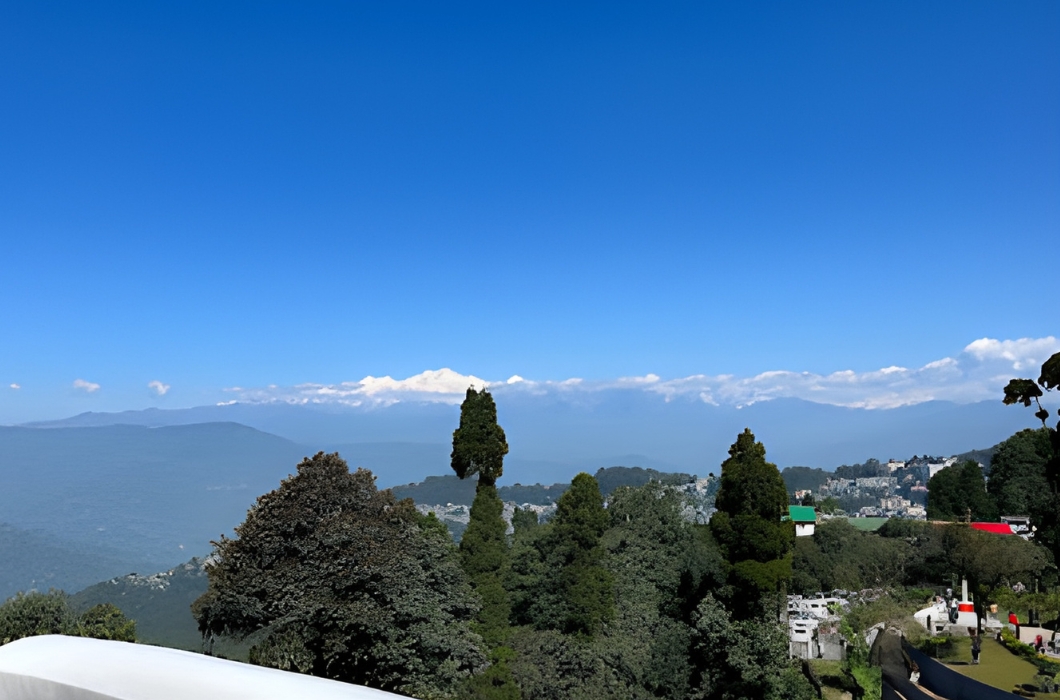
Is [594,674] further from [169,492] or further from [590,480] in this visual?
[169,492]

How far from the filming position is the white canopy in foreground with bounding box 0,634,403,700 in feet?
13.5

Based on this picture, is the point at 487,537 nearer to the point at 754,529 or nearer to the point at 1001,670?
the point at 754,529

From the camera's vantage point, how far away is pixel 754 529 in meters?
16.9

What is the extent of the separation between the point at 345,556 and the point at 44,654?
29.2ft

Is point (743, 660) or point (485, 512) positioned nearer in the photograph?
point (743, 660)

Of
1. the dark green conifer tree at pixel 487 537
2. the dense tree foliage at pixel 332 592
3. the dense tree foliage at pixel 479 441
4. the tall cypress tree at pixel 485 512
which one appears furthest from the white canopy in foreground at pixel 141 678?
the dense tree foliage at pixel 479 441

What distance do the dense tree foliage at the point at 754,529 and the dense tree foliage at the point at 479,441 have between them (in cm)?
713

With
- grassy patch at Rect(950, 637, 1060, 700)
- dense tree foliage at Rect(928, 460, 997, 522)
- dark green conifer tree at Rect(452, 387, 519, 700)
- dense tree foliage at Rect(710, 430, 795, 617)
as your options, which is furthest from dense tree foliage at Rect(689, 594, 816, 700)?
dense tree foliage at Rect(928, 460, 997, 522)

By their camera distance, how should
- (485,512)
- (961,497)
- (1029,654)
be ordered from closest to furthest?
(1029,654)
(485,512)
(961,497)

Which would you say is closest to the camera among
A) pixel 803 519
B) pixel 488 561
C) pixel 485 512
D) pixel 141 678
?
pixel 141 678

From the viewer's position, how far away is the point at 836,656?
72.2 feet

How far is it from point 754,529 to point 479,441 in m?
8.64

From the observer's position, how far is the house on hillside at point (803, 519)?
46.2 metres

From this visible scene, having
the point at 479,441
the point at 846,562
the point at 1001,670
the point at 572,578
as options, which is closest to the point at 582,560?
the point at 572,578
